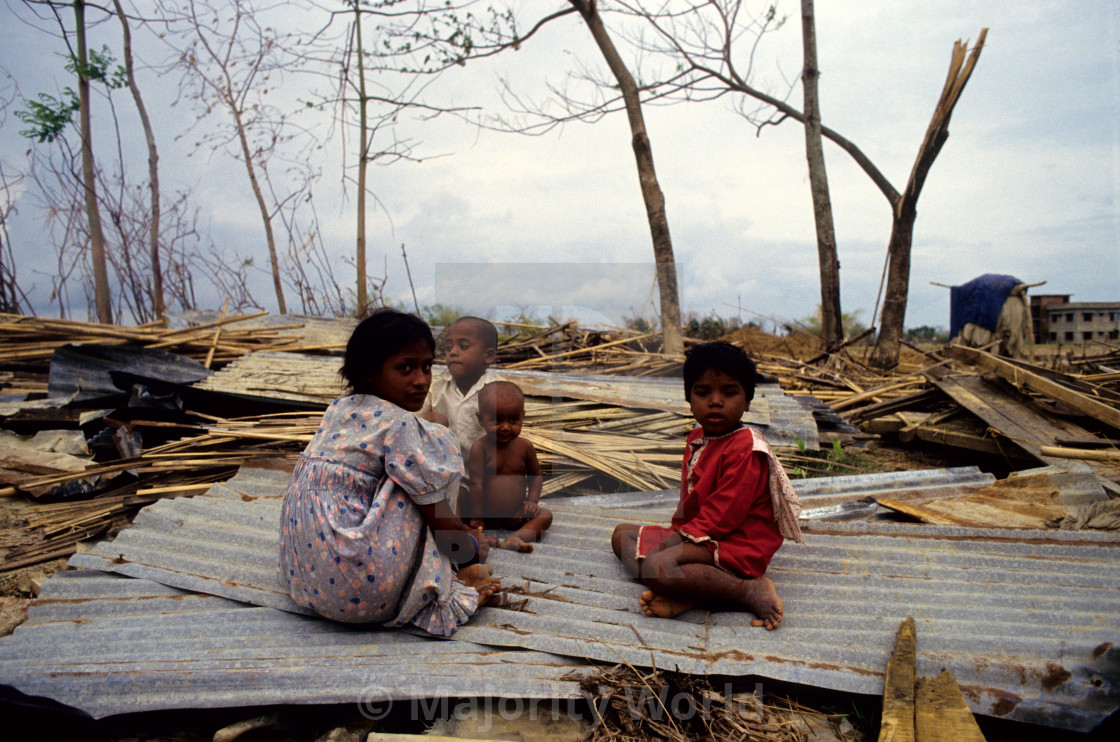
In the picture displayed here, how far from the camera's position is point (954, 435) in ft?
16.1

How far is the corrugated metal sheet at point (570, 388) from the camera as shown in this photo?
14.5 feet

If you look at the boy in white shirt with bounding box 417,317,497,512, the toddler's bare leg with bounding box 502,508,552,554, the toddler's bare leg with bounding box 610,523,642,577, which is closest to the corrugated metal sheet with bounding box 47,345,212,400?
the boy in white shirt with bounding box 417,317,497,512

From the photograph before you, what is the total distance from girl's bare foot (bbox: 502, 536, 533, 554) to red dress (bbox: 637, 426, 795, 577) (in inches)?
31.3

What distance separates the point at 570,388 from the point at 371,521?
2.81m

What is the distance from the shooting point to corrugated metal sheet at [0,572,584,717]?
1.80 metres

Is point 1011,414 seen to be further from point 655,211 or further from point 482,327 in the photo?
point 655,211

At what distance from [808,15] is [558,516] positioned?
940 centimetres

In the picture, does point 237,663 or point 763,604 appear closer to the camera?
point 237,663

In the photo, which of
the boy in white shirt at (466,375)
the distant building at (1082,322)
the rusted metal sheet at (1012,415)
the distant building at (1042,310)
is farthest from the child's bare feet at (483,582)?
the distant building at (1042,310)

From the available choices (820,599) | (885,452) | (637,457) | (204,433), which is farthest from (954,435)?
(204,433)

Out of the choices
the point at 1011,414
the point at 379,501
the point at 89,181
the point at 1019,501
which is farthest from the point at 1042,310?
the point at 89,181

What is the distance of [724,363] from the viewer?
2244mm

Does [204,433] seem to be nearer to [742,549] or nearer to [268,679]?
[268,679]

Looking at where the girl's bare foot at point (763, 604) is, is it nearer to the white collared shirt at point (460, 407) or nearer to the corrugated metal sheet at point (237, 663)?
the corrugated metal sheet at point (237, 663)
